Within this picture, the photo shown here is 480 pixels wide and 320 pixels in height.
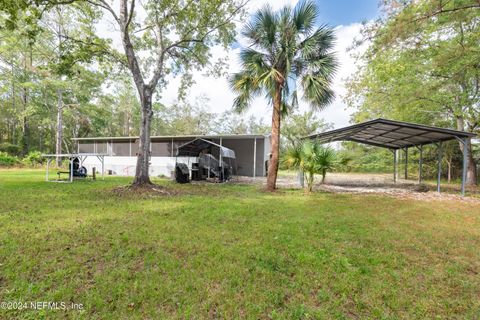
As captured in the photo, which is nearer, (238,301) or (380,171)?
(238,301)

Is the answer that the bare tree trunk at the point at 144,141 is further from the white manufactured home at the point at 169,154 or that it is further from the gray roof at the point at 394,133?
the gray roof at the point at 394,133

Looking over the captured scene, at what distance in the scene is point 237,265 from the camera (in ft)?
9.21

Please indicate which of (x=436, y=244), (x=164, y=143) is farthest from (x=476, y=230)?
(x=164, y=143)

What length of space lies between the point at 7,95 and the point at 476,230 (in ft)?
137

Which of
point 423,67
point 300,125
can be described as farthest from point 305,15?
point 300,125

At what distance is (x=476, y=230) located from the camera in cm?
451

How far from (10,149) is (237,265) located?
36.2 m

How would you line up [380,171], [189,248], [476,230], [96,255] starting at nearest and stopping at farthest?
[96,255] → [189,248] → [476,230] → [380,171]

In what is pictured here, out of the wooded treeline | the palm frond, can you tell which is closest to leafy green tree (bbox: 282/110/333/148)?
the wooded treeline

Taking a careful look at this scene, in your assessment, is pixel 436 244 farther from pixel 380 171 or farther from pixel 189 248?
pixel 380 171

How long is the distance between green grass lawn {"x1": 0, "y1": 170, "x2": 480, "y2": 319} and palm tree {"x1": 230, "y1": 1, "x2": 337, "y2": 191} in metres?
4.92

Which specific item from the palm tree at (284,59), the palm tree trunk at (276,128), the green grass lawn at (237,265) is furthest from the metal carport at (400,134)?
the green grass lawn at (237,265)

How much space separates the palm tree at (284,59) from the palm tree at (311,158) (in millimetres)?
838

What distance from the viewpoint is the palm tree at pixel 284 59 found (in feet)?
26.2
